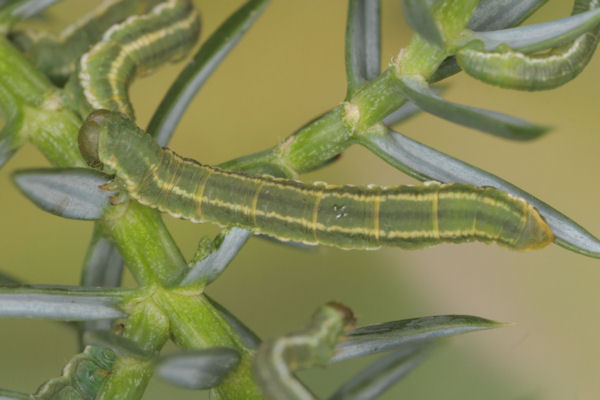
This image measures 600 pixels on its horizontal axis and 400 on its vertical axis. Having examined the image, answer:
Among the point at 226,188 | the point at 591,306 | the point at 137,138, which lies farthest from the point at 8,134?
the point at 591,306

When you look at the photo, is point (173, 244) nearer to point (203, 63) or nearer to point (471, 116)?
point (203, 63)

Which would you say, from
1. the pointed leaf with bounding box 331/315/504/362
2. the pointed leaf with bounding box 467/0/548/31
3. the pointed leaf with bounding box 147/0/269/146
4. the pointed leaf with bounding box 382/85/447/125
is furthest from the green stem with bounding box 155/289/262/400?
the pointed leaf with bounding box 467/0/548/31

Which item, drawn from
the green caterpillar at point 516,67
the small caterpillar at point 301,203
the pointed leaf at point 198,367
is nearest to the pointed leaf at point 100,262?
the small caterpillar at point 301,203

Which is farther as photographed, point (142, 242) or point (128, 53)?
point (128, 53)

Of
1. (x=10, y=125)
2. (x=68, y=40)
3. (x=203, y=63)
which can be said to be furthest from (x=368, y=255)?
(x=10, y=125)

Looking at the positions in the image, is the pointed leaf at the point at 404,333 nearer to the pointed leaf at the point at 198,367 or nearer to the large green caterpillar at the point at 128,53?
the pointed leaf at the point at 198,367

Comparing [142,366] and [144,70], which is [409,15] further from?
A: [144,70]

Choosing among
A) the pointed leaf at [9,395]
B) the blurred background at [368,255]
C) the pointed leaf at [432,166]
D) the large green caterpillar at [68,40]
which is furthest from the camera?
the blurred background at [368,255]
